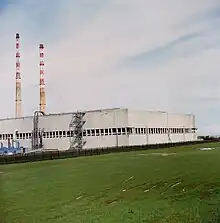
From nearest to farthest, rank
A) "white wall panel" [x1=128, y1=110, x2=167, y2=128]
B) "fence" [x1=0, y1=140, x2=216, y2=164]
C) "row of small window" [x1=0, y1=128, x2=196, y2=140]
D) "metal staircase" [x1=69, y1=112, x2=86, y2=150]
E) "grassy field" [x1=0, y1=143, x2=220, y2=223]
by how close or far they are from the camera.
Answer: "grassy field" [x1=0, y1=143, x2=220, y2=223]
"fence" [x1=0, y1=140, x2=216, y2=164]
"row of small window" [x1=0, y1=128, x2=196, y2=140]
"white wall panel" [x1=128, y1=110, x2=167, y2=128]
"metal staircase" [x1=69, y1=112, x2=86, y2=150]

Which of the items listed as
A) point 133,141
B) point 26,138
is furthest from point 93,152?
point 26,138

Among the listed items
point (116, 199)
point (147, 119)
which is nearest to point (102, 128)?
point (147, 119)

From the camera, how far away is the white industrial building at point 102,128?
61.6 metres

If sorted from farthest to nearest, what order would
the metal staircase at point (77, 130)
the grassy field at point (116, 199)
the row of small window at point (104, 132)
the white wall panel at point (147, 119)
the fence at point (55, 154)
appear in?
the metal staircase at point (77, 130), the white wall panel at point (147, 119), the row of small window at point (104, 132), the fence at point (55, 154), the grassy field at point (116, 199)

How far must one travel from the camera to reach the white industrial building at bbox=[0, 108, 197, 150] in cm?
6162

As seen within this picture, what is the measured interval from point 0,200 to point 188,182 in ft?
22.8

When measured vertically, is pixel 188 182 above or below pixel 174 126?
below

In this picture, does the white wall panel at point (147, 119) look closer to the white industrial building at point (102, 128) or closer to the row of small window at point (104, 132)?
the white industrial building at point (102, 128)

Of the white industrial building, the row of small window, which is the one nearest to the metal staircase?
the white industrial building

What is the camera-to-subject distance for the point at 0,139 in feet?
247

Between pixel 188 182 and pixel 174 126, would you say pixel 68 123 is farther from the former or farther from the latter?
pixel 188 182

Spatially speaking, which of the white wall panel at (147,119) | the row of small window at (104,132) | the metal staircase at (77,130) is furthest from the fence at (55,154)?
the metal staircase at (77,130)

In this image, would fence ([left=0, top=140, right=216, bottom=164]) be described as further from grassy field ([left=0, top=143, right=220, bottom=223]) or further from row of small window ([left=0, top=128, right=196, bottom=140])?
grassy field ([left=0, top=143, right=220, bottom=223])

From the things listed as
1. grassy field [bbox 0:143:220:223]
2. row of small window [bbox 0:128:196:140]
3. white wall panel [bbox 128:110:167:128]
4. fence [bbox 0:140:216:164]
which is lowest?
grassy field [bbox 0:143:220:223]
